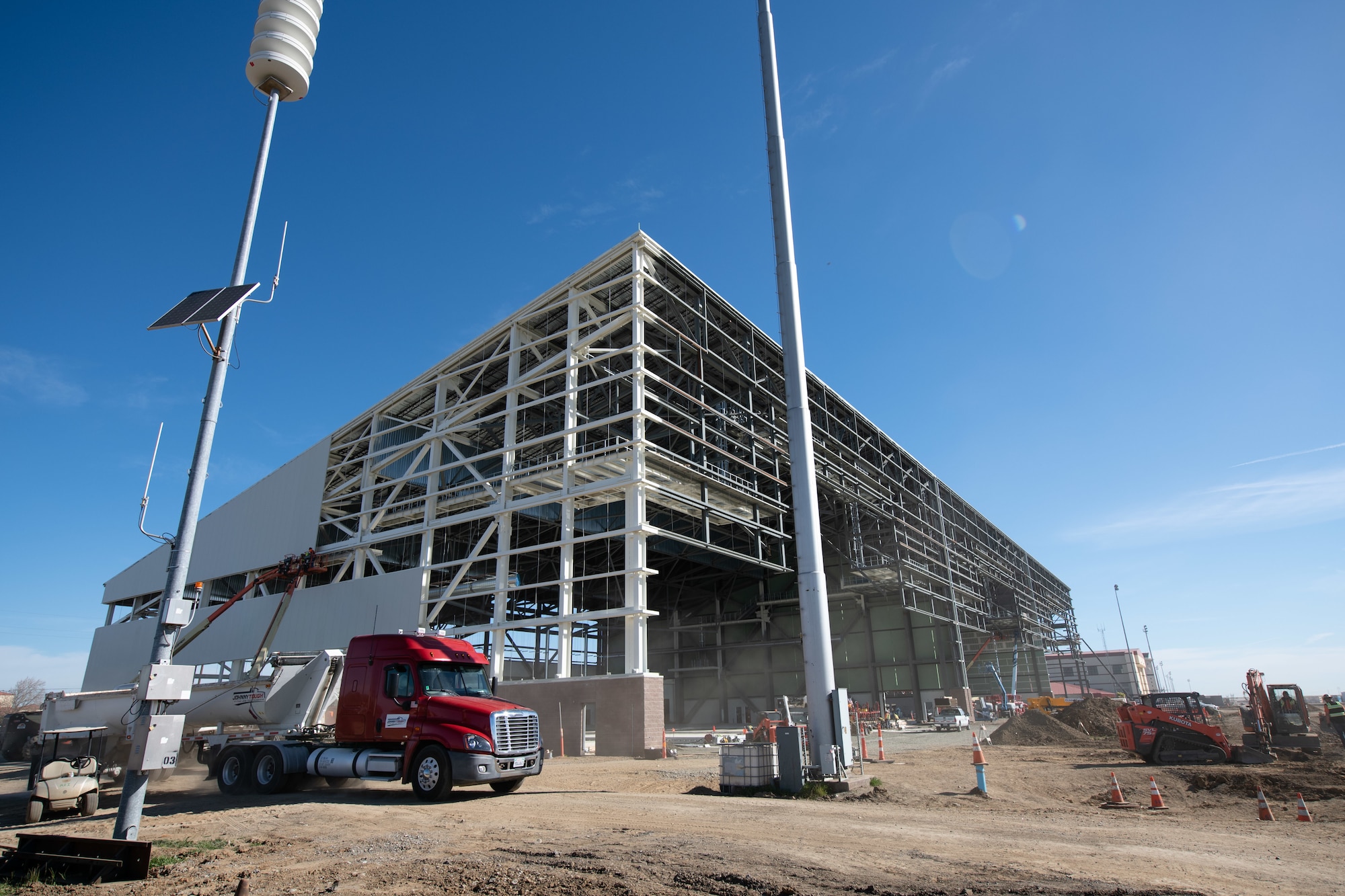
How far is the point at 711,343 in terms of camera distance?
107 ft

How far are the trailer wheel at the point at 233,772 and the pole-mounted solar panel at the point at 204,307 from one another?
9988 millimetres

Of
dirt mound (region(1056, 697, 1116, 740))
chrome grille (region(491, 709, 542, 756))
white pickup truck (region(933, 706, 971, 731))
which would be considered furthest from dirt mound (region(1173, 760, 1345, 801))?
white pickup truck (region(933, 706, 971, 731))

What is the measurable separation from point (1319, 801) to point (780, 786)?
10.5 metres

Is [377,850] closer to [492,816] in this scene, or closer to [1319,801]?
[492,816]

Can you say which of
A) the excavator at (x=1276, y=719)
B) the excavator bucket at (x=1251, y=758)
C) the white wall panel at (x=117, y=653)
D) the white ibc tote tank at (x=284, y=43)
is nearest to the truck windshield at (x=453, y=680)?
the white ibc tote tank at (x=284, y=43)

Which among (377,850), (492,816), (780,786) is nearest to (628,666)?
(780,786)

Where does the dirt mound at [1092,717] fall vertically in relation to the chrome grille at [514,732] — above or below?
below

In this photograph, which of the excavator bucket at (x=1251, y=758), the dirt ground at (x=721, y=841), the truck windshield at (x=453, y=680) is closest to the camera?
the dirt ground at (x=721, y=841)

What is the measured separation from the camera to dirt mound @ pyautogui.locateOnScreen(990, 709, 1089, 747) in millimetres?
30844

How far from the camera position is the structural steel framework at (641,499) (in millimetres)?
27672

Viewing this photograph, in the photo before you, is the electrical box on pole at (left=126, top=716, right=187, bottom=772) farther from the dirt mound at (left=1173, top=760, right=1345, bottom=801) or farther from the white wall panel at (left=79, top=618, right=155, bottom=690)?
the white wall panel at (left=79, top=618, right=155, bottom=690)

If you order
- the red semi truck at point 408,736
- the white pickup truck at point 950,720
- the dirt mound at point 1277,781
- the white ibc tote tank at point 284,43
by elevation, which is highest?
the white ibc tote tank at point 284,43

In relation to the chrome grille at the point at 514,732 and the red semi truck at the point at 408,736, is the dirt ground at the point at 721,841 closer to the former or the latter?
the red semi truck at the point at 408,736

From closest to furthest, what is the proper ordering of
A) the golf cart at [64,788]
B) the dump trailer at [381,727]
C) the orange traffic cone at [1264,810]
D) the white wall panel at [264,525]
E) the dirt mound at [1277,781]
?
the golf cart at [64,788]
the orange traffic cone at [1264,810]
the dump trailer at [381,727]
the dirt mound at [1277,781]
the white wall panel at [264,525]
